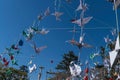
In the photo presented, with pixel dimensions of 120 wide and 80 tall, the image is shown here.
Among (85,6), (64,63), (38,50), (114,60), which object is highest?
(64,63)

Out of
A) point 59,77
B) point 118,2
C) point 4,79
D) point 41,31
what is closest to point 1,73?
point 4,79

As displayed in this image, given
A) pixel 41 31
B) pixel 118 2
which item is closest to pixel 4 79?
pixel 41 31

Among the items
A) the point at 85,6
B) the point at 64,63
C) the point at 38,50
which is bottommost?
the point at 38,50

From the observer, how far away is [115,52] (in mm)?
5406

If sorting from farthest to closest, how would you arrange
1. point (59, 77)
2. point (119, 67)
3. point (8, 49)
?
point (59, 77)
point (119, 67)
point (8, 49)

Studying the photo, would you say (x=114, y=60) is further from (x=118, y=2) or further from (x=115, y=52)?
(x=118, y=2)

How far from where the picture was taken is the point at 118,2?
682cm

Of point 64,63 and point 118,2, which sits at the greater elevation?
point 64,63

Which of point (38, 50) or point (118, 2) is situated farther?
point (38, 50)

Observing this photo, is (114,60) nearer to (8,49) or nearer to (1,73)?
(8,49)

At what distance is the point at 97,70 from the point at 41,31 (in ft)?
42.7

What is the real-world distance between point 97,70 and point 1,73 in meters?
8.93

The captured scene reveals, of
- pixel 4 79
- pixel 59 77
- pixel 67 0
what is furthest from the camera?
pixel 59 77

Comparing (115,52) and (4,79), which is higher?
(4,79)
